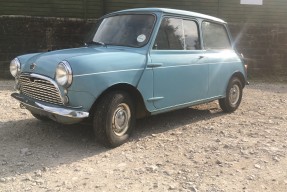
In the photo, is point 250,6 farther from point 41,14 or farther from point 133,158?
point 133,158

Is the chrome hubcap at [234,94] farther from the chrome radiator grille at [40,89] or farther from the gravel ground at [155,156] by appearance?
the chrome radiator grille at [40,89]

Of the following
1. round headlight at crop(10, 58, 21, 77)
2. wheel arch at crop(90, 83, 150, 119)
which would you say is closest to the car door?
wheel arch at crop(90, 83, 150, 119)

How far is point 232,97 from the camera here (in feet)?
23.1

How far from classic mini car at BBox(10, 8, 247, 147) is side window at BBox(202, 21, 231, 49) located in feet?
0.06

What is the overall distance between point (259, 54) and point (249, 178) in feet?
30.4

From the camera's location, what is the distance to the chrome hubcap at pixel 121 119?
4789 mm

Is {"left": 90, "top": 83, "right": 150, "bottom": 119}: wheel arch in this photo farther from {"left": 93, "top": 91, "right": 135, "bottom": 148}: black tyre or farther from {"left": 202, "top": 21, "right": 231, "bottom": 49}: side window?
{"left": 202, "top": 21, "right": 231, "bottom": 49}: side window

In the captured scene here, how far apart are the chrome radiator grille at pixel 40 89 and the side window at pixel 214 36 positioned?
2.76 metres

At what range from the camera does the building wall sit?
10.8 meters

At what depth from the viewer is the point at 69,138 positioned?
514 centimetres

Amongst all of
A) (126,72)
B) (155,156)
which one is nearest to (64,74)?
(126,72)

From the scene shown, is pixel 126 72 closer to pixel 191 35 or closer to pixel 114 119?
pixel 114 119

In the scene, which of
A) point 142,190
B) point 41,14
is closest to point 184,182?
point 142,190

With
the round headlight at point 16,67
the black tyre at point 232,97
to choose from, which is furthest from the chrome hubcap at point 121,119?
the black tyre at point 232,97
